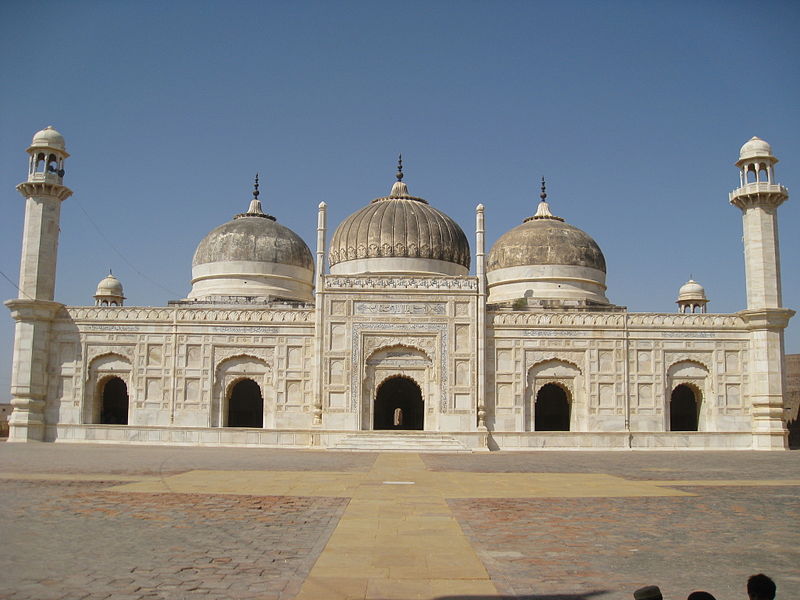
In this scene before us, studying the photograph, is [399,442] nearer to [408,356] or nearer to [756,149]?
[408,356]

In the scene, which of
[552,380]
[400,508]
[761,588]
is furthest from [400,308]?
[761,588]

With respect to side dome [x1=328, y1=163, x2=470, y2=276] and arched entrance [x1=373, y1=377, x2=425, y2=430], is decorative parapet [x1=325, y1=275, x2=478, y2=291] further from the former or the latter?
arched entrance [x1=373, y1=377, x2=425, y2=430]

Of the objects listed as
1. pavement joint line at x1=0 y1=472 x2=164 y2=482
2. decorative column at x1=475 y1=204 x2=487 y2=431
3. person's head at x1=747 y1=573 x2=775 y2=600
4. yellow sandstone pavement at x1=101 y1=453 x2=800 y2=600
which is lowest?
pavement joint line at x1=0 y1=472 x2=164 y2=482

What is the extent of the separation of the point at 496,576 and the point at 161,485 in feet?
19.7

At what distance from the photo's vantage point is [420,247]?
24.9m

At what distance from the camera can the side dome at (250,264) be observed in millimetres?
26062

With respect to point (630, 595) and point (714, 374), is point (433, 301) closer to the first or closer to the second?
point (714, 374)

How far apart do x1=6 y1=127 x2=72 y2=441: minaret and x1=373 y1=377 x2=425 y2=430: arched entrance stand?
34.8 feet

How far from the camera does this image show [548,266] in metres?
26.2

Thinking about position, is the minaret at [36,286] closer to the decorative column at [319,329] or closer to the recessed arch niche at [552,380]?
the decorative column at [319,329]

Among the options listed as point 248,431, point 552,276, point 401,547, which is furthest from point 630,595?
point 552,276

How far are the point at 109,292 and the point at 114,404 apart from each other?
6900 millimetres

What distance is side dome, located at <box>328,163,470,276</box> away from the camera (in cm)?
2483

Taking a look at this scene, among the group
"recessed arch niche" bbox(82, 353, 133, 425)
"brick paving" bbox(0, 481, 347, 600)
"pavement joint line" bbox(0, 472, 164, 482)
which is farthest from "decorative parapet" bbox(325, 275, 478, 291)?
"brick paving" bbox(0, 481, 347, 600)
